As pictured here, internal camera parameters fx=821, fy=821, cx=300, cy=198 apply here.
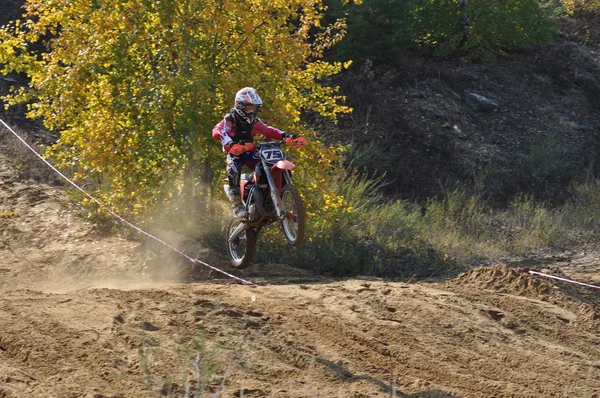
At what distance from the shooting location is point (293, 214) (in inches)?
370

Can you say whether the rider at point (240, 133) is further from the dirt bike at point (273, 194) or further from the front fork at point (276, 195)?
the front fork at point (276, 195)

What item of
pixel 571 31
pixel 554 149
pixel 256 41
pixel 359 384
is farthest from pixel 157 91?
pixel 571 31

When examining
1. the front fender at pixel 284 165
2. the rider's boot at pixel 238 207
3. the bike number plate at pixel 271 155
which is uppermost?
the bike number plate at pixel 271 155

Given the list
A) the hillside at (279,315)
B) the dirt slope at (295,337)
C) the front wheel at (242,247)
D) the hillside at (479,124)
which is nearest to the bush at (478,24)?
the hillside at (479,124)

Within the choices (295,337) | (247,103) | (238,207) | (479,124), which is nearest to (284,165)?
(247,103)

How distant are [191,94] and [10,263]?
395 centimetres

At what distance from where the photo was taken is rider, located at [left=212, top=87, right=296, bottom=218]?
988 centimetres

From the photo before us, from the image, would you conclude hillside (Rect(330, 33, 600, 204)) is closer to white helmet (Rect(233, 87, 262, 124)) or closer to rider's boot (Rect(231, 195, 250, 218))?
rider's boot (Rect(231, 195, 250, 218))

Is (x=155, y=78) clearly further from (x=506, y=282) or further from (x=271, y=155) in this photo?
(x=506, y=282)

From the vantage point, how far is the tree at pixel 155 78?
12.4m

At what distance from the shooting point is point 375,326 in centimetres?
880

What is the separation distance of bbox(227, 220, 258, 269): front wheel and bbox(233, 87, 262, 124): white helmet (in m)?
1.30

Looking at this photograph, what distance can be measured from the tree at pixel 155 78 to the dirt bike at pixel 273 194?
243cm

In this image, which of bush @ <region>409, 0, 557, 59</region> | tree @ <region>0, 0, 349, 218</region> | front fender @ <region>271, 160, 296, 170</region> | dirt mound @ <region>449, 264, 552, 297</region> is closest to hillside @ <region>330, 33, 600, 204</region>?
bush @ <region>409, 0, 557, 59</region>
